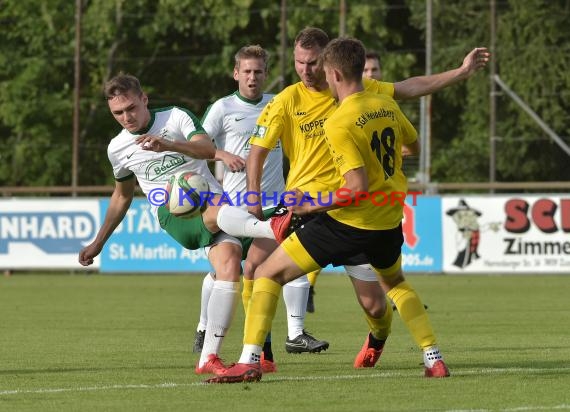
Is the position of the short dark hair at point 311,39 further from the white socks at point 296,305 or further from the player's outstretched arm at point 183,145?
the white socks at point 296,305

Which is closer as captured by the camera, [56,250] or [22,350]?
[22,350]

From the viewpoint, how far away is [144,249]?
24438 mm

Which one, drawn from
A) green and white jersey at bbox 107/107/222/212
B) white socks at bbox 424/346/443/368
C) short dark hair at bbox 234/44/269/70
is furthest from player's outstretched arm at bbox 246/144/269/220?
short dark hair at bbox 234/44/269/70

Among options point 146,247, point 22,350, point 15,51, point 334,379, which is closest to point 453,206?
point 146,247

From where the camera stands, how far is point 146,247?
24.4 m

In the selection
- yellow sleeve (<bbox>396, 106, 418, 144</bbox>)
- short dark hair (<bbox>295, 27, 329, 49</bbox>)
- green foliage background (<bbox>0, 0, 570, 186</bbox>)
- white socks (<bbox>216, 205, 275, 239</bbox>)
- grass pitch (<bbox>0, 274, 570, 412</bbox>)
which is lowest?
grass pitch (<bbox>0, 274, 570, 412</bbox>)

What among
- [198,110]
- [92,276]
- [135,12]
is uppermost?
[135,12]

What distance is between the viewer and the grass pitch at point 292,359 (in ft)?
24.5

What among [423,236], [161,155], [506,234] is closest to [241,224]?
[161,155]

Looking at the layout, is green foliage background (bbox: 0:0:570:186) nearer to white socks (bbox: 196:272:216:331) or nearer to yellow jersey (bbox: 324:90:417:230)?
white socks (bbox: 196:272:216:331)

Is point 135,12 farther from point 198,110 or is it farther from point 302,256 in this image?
point 302,256

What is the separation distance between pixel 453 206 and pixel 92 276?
6.70 m

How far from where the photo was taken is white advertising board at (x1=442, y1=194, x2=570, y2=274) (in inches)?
871

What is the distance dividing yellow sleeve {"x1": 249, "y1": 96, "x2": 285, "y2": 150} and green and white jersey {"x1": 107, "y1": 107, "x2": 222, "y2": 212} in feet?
2.12
